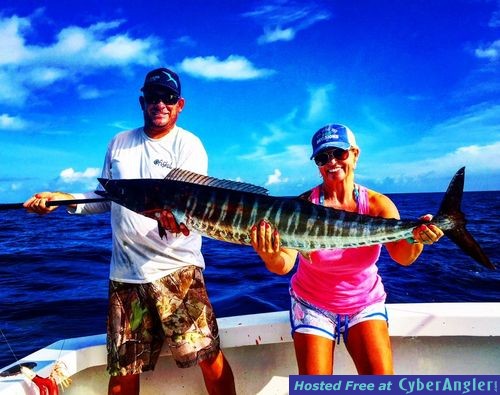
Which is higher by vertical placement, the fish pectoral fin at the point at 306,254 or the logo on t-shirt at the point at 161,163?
→ the logo on t-shirt at the point at 161,163

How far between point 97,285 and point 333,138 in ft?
23.0

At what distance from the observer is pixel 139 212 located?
3.18m

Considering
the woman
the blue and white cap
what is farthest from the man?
the blue and white cap

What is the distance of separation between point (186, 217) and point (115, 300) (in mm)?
855

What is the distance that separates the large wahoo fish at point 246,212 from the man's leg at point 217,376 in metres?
0.99

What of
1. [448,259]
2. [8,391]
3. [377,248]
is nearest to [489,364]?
[377,248]

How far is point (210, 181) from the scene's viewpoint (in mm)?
3254

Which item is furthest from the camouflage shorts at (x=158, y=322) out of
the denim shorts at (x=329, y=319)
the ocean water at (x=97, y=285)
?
the ocean water at (x=97, y=285)

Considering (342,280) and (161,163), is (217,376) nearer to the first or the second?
(342,280)

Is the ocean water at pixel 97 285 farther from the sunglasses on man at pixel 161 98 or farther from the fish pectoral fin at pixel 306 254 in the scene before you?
the fish pectoral fin at pixel 306 254

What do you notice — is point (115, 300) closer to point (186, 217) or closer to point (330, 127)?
point (186, 217)

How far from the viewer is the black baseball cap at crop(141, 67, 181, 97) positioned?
329 centimetres

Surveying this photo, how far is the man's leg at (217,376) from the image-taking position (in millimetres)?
3379

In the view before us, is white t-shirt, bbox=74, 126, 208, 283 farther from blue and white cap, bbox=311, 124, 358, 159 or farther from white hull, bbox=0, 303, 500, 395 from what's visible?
blue and white cap, bbox=311, 124, 358, 159
